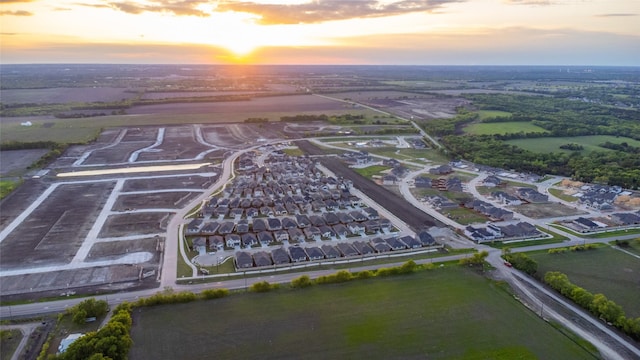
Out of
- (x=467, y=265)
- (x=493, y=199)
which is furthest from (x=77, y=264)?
(x=493, y=199)

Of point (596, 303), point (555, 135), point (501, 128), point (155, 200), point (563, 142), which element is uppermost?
point (501, 128)

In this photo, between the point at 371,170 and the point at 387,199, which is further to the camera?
the point at 371,170

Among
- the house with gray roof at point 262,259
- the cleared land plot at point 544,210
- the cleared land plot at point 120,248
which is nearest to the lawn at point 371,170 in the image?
the cleared land plot at point 544,210

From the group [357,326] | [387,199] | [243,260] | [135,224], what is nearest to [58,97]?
[135,224]

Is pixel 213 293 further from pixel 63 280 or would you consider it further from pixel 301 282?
pixel 63 280

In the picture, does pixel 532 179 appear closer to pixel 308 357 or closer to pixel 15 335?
pixel 308 357
